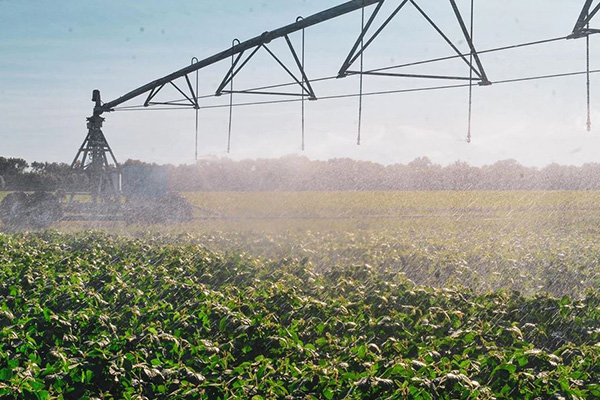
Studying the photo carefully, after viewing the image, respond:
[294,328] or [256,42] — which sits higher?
[256,42]

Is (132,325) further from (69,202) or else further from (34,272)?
(69,202)

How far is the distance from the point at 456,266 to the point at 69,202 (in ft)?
56.8

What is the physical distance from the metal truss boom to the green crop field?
4.76 meters

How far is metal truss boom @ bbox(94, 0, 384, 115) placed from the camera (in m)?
13.7

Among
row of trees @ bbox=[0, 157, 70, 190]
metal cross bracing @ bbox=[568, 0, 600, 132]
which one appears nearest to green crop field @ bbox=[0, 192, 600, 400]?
metal cross bracing @ bbox=[568, 0, 600, 132]

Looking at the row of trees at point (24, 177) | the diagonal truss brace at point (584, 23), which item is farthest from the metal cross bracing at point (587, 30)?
the row of trees at point (24, 177)

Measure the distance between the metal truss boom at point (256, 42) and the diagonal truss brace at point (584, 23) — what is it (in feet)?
11.3

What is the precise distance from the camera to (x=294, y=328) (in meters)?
6.15

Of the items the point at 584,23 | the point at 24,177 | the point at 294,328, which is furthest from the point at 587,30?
the point at 24,177

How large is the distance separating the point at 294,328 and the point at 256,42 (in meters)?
11.2

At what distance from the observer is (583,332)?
6613 mm

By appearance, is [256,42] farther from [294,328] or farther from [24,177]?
[24,177]

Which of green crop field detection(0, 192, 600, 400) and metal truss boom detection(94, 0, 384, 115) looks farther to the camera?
metal truss boom detection(94, 0, 384, 115)

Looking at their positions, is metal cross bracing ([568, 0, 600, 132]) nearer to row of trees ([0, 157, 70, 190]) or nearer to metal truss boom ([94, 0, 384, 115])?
metal truss boom ([94, 0, 384, 115])
